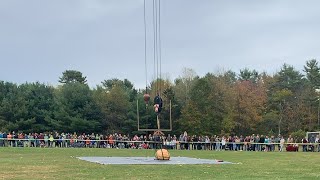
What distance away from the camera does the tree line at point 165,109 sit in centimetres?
6831

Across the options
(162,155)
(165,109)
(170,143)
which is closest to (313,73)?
(165,109)

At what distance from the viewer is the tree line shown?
6831 centimetres

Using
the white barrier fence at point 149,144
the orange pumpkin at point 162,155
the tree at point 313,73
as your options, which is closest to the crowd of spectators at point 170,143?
the white barrier fence at point 149,144

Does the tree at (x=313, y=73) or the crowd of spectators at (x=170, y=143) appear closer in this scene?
the crowd of spectators at (x=170, y=143)

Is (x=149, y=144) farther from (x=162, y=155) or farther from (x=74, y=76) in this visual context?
(x=74, y=76)

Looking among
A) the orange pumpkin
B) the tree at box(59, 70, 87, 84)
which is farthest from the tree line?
the orange pumpkin

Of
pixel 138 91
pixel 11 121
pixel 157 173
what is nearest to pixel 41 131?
pixel 11 121

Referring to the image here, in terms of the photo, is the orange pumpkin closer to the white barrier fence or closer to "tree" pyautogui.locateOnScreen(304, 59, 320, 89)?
the white barrier fence

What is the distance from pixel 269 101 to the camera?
279ft

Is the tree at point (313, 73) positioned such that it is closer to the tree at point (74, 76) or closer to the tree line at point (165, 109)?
the tree line at point (165, 109)

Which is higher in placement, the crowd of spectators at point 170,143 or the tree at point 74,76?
the tree at point 74,76

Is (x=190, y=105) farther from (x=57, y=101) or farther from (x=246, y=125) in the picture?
(x=57, y=101)

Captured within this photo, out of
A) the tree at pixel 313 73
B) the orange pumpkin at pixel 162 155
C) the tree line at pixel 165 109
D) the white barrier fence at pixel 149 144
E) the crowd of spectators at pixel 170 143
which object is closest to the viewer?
the orange pumpkin at pixel 162 155

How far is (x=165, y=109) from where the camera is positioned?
70312 mm
